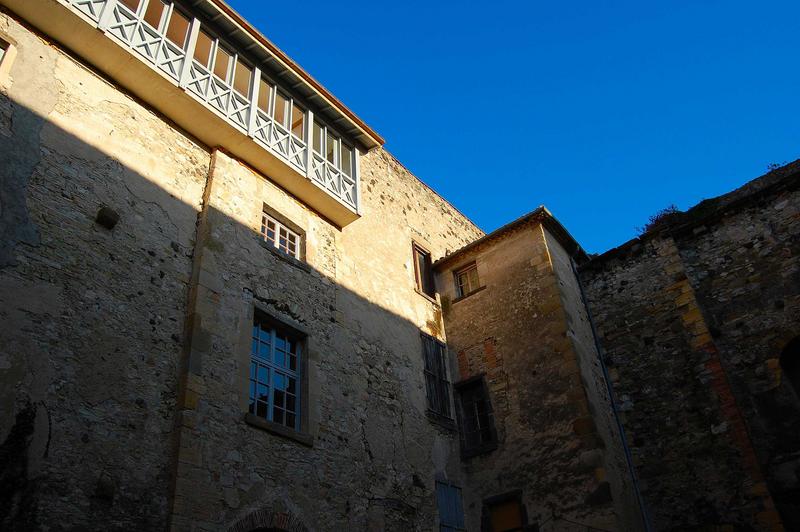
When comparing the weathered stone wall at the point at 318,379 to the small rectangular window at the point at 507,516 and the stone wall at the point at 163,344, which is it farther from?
the small rectangular window at the point at 507,516

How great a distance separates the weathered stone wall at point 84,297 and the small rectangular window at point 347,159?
11.9 ft

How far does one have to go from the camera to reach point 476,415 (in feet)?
40.2

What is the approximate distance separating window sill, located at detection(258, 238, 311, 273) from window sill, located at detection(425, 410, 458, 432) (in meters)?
3.50

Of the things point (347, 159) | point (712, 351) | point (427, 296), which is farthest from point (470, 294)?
point (712, 351)

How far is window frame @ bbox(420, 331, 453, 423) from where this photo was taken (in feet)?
39.4

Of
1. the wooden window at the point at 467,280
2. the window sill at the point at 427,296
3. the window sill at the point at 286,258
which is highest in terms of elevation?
the wooden window at the point at 467,280

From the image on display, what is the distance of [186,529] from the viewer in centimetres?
693

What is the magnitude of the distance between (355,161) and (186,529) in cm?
780

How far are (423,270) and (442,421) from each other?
3923 millimetres

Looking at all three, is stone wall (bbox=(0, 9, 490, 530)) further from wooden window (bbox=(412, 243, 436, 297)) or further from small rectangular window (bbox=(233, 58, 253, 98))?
wooden window (bbox=(412, 243, 436, 297))

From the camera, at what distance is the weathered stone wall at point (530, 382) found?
10.3 m

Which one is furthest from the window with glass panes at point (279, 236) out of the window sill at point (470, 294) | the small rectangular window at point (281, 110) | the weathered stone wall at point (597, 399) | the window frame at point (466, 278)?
the weathered stone wall at point (597, 399)

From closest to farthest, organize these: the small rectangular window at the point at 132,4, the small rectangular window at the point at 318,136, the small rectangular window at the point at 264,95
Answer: the small rectangular window at the point at 132,4, the small rectangular window at the point at 264,95, the small rectangular window at the point at 318,136

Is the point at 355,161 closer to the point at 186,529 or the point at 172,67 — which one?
the point at 172,67
